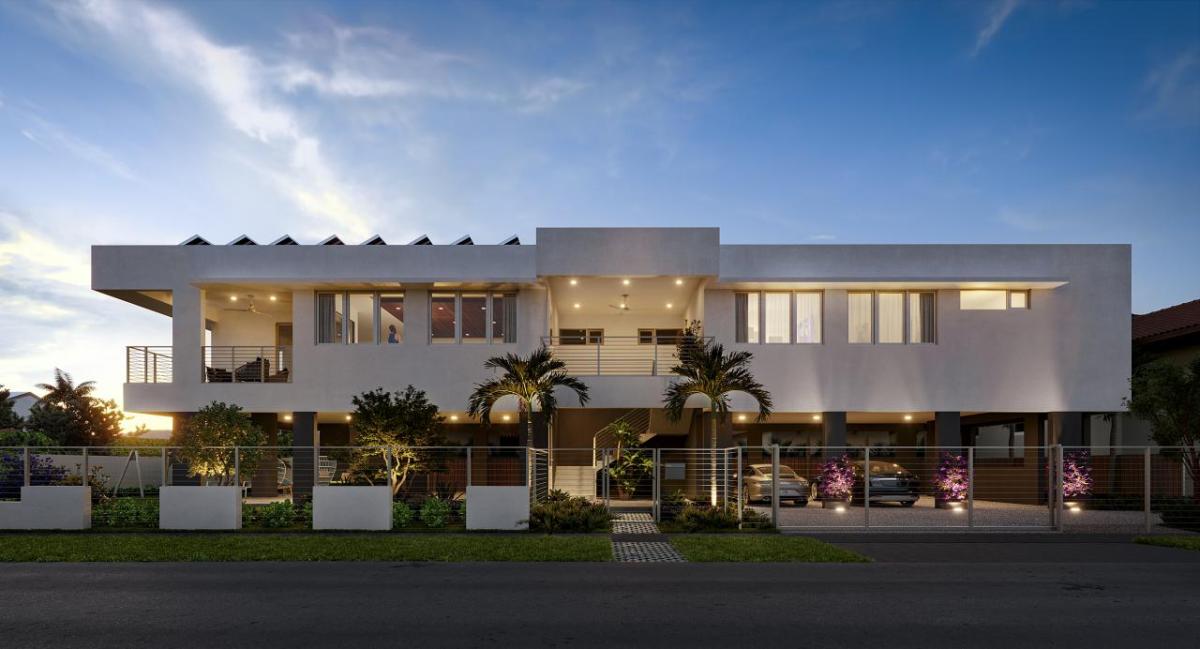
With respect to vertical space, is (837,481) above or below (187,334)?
below

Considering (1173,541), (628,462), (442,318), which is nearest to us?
(1173,541)

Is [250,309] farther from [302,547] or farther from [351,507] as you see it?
[302,547]

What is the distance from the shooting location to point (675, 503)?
1673 centimetres

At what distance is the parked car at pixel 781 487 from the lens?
2047 centimetres

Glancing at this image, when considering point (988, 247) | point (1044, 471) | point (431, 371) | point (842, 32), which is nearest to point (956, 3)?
point (842, 32)

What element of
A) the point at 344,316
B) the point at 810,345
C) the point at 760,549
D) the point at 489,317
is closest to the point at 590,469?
the point at 489,317

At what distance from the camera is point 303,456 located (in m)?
19.8

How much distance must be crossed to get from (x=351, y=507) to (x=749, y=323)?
11.6m

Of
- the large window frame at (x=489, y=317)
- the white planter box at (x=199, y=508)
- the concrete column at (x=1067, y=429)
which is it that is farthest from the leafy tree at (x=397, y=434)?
the concrete column at (x=1067, y=429)

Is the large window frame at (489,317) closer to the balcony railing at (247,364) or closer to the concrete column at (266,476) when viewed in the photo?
the balcony railing at (247,364)

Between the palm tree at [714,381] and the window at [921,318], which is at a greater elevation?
the window at [921,318]

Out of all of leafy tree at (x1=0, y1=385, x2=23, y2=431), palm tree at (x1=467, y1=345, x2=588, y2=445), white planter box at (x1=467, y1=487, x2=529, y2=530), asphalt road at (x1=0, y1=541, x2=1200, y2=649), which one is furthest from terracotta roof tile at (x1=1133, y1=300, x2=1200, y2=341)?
leafy tree at (x1=0, y1=385, x2=23, y2=431)

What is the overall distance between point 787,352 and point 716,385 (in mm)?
4656

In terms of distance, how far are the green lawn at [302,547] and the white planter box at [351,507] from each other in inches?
26.6
